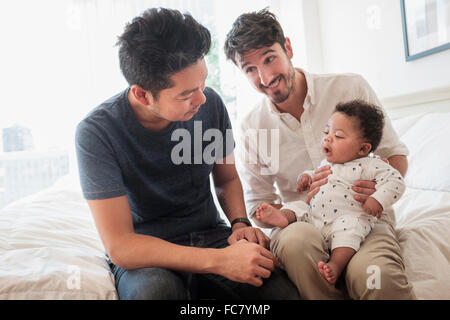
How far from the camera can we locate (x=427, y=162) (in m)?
1.62

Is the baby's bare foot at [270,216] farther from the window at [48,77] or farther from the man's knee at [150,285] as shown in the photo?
the window at [48,77]

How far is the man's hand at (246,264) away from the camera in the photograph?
863mm

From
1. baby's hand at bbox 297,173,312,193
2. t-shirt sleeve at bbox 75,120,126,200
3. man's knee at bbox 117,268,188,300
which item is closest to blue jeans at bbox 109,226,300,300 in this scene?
man's knee at bbox 117,268,188,300

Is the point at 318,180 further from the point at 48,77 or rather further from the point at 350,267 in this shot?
the point at 48,77

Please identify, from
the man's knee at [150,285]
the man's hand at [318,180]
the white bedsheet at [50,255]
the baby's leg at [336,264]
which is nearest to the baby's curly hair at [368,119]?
the man's hand at [318,180]

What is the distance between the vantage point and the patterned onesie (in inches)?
39.3

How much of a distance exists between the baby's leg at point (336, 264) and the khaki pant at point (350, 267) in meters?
0.02

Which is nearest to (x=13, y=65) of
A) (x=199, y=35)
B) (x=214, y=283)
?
(x=199, y=35)

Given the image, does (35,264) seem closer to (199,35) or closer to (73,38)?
(199,35)

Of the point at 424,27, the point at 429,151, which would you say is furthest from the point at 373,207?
the point at 424,27

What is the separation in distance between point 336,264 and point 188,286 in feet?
1.31

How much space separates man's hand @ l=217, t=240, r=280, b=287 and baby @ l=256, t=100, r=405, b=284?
0.18 meters

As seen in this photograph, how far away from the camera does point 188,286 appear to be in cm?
102

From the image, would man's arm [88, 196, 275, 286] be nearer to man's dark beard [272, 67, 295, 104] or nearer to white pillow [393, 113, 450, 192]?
man's dark beard [272, 67, 295, 104]
